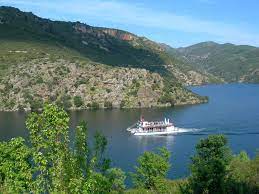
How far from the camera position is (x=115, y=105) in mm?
171000

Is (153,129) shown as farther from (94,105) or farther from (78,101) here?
(78,101)

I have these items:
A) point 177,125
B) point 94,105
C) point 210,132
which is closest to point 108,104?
point 94,105

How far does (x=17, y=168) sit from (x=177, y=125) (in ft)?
352

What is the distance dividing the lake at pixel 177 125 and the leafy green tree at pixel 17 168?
186 ft

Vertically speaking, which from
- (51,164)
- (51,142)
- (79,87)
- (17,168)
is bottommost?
(79,87)

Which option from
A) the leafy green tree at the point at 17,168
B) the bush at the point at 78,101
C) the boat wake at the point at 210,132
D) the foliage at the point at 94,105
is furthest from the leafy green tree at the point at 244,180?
the bush at the point at 78,101

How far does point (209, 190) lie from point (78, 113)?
11423 centimetres

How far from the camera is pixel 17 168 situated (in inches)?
670

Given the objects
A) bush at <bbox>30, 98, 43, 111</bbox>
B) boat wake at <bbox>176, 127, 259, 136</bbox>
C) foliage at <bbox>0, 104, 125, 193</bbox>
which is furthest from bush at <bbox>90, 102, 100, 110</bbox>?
foliage at <bbox>0, 104, 125, 193</bbox>

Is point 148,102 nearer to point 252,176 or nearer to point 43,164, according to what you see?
point 252,176

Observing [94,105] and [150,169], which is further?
[94,105]

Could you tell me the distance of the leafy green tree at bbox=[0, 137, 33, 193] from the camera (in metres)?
16.2

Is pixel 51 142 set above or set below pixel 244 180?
above

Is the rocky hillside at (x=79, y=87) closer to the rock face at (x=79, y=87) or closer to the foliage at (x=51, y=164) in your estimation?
the rock face at (x=79, y=87)
